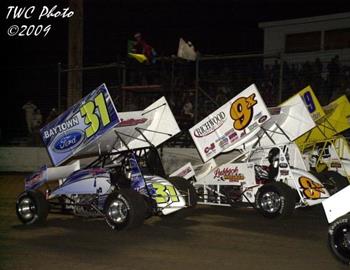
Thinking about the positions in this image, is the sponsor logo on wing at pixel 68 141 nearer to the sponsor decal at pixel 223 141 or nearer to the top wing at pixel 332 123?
the sponsor decal at pixel 223 141

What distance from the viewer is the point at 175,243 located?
8.21 meters

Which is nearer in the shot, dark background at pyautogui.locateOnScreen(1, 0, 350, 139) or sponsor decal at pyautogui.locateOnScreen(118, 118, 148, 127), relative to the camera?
sponsor decal at pyautogui.locateOnScreen(118, 118, 148, 127)

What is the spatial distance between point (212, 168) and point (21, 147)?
9622mm

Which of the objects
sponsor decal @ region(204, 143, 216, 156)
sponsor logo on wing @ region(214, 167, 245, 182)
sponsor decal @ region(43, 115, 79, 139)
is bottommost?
sponsor logo on wing @ region(214, 167, 245, 182)

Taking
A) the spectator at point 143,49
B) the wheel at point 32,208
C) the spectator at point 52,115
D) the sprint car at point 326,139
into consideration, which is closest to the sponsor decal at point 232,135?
the sprint car at point 326,139

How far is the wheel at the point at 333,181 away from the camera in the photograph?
11672 mm

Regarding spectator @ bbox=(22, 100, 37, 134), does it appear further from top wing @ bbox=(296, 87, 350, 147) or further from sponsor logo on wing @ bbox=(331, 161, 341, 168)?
sponsor logo on wing @ bbox=(331, 161, 341, 168)

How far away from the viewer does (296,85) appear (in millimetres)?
15078

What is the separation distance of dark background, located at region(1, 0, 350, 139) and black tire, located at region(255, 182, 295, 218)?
34.3 feet

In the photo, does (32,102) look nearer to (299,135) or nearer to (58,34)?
(58,34)

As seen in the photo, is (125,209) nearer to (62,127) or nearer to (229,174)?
(62,127)

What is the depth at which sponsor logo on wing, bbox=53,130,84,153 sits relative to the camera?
900 centimetres

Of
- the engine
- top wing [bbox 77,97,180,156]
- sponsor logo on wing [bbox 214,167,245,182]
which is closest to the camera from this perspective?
the engine

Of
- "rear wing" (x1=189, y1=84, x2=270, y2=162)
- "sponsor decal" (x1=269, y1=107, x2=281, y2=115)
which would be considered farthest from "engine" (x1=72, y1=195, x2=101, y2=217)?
"sponsor decal" (x1=269, y1=107, x2=281, y2=115)
